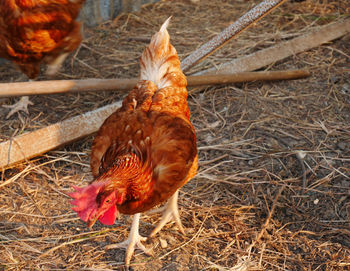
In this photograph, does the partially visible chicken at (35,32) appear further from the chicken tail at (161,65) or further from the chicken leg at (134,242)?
the chicken leg at (134,242)

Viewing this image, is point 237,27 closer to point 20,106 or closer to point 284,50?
point 284,50

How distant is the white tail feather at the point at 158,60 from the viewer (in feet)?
8.11

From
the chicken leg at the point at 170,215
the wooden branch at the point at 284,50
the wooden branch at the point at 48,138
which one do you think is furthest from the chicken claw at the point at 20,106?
the chicken leg at the point at 170,215

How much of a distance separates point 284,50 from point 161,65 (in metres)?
2.13

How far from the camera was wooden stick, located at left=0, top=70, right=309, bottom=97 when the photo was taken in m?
2.50

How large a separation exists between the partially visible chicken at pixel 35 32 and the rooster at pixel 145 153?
115 centimetres

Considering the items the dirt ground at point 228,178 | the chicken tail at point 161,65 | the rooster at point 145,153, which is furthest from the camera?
the chicken tail at point 161,65

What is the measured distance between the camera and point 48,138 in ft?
9.62

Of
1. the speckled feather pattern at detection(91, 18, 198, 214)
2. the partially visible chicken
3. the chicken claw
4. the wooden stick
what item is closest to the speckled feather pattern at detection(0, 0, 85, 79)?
the partially visible chicken

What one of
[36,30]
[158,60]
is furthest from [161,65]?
[36,30]

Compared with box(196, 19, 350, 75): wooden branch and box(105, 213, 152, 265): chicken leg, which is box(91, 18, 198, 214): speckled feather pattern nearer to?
box(105, 213, 152, 265): chicken leg

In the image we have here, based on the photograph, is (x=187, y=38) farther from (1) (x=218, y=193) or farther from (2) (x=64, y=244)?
(2) (x=64, y=244)

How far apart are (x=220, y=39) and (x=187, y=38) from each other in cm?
173

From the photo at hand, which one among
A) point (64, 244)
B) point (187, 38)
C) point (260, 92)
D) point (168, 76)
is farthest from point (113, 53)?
point (64, 244)
